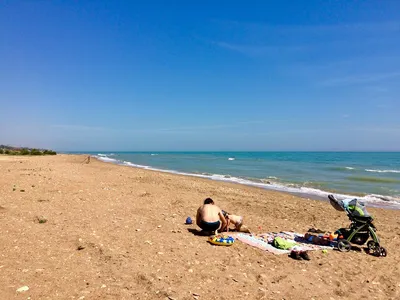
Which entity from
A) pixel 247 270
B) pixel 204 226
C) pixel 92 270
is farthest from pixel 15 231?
pixel 247 270

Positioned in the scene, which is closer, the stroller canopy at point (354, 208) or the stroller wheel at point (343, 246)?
the stroller wheel at point (343, 246)

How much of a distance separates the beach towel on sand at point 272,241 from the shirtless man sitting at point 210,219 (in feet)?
1.72

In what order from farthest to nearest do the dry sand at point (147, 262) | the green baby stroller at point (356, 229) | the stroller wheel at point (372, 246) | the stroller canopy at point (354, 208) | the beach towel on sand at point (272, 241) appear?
the stroller canopy at point (354, 208)
the green baby stroller at point (356, 229)
the stroller wheel at point (372, 246)
the beach towel on sand at point (272, 241)
the dry sand at point (147, 262)

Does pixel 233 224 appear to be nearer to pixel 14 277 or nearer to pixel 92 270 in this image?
pixel 92 270

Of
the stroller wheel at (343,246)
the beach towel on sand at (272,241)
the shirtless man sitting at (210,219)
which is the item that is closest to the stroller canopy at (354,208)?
the stroller wheel at (343,246)

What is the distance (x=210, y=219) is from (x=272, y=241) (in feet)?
5.62

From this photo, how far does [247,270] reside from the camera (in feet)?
20.0

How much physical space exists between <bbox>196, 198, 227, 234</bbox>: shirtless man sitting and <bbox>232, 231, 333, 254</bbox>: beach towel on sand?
20.6 inches

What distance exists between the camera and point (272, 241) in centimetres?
797

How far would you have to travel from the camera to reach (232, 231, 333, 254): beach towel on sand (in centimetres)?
749

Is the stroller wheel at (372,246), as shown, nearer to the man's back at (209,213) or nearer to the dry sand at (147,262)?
the dry sand at (147,262)

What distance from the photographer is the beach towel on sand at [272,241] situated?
7492 mm

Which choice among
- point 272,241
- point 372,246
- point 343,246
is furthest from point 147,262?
point 372,246

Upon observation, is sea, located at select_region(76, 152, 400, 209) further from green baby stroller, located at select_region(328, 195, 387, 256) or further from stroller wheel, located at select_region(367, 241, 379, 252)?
stroller wheel, located at select_region(367, 241, 379, 252)
